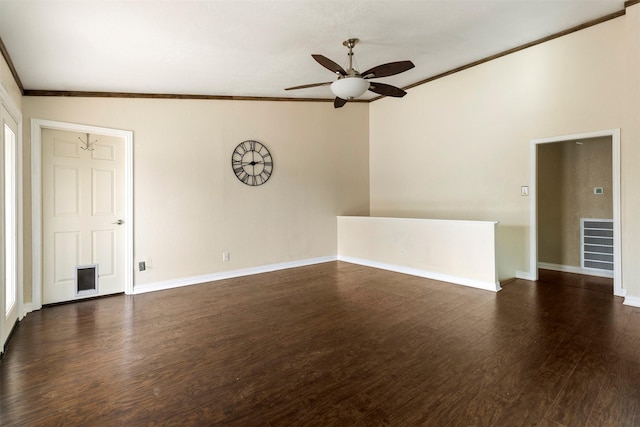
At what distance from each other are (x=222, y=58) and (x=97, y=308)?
3073 millimetres

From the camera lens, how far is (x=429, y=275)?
4391 millimetres

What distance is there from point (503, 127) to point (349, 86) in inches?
104

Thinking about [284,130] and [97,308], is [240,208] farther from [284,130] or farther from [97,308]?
[97,308]

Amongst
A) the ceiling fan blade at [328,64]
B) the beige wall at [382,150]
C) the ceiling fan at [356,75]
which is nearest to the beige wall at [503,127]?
the beige wall at [382,150]

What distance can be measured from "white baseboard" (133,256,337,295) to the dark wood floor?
0.36 m

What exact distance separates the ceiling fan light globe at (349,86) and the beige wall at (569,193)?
339 cm

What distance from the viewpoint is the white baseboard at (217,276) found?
399 cm

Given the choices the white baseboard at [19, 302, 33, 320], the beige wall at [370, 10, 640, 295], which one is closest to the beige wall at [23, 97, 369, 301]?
the white baseboard at [19, 302, 33, 320]

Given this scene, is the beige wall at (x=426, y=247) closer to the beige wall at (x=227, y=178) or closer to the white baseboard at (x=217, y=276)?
the beige wall at (x=227, y=178)

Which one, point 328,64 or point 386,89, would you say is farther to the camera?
point 386,89

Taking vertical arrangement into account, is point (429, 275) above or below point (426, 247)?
below

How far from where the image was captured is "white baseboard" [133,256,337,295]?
3990 millimetres

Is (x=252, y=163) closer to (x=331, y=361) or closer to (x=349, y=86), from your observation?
(x=349, y=86)

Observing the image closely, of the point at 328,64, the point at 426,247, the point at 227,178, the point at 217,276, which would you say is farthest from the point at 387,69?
the point at 217,276
